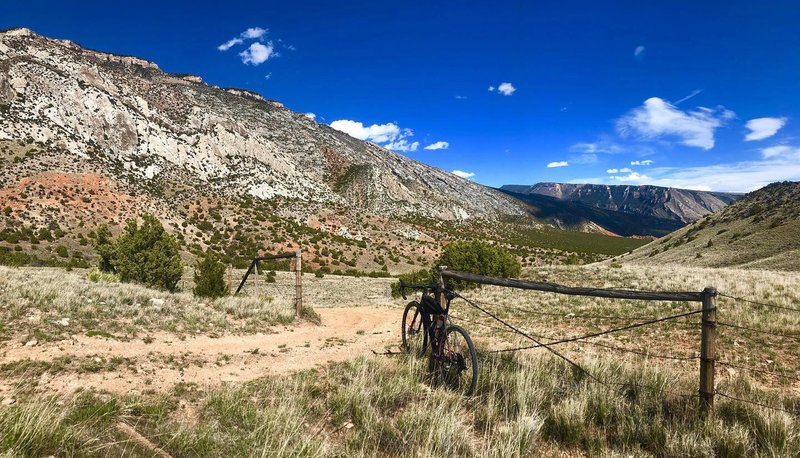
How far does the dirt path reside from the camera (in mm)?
6418

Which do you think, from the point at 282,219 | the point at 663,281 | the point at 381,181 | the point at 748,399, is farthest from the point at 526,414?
the point at 381,181

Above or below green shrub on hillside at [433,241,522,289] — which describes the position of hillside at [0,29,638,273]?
above

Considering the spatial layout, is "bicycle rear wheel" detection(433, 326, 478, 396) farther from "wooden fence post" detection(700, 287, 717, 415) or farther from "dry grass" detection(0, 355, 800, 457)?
"wooden fence post" detection(700, 287, 717, 415)

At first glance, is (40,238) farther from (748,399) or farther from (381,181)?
(381,181)

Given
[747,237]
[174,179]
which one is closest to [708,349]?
[747,237]

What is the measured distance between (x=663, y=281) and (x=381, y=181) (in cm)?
7440

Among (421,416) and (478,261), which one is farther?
(478,261)

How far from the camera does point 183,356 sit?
8227mm

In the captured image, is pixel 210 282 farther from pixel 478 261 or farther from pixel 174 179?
pixel 174 179

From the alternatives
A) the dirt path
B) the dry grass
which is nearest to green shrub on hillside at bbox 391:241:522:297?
the dirt path

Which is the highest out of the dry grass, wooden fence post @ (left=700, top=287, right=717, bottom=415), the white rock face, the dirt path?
the white rock face

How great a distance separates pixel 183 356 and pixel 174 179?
55.9 metres

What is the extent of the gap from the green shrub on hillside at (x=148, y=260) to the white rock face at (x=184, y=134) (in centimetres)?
3839

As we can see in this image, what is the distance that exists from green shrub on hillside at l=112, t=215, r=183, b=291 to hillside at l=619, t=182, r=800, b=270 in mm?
38347
